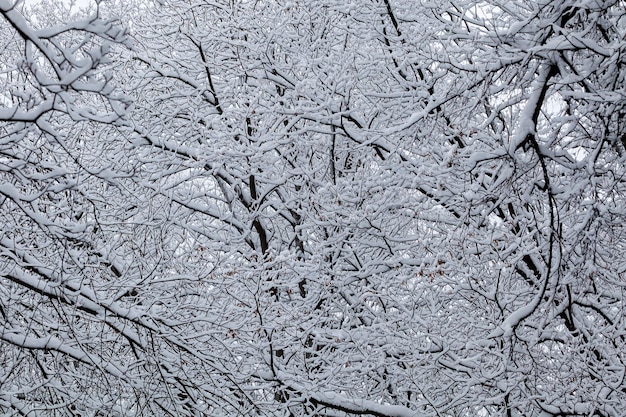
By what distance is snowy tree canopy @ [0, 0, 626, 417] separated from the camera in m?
5.05

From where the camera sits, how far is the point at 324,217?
823cm

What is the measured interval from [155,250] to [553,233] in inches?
175

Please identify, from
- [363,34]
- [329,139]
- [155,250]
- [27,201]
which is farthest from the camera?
[329,139]

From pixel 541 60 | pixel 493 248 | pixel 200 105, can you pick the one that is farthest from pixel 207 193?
pixel 541 60

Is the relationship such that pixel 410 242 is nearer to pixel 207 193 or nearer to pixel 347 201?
pixel 347 201

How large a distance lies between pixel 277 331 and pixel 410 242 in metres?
2.09

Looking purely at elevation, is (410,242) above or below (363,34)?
below

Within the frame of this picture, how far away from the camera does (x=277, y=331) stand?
7590 millimetres

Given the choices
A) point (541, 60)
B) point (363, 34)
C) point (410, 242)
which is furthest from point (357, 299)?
point (541, 60)

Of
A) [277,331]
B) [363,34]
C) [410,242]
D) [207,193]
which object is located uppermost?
[363,34]

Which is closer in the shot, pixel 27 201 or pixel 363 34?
pixel 27 201

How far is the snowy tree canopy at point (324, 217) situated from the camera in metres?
5.05

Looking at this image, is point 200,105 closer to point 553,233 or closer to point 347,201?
point 347,201

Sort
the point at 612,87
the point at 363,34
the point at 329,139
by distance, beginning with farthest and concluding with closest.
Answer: the point at 329,139 < the point at 363,34 < the point at 612,87
